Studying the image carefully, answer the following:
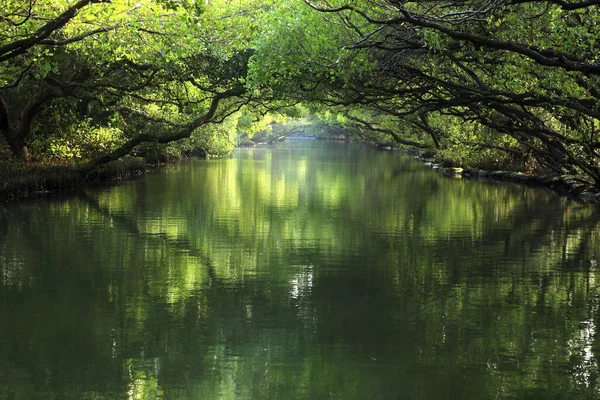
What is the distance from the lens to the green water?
8.08 meters

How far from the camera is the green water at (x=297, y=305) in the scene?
8.08 metres

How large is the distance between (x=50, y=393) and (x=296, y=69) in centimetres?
1881

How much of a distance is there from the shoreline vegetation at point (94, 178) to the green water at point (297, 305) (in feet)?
14.1

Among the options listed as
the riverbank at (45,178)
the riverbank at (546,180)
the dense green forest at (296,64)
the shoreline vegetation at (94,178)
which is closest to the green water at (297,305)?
the riverbank at (45,178)

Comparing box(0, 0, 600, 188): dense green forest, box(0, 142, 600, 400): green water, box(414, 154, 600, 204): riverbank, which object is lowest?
box(0, 142, 600, 400): green water

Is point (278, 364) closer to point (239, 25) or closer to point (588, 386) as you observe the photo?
point (588, 386)

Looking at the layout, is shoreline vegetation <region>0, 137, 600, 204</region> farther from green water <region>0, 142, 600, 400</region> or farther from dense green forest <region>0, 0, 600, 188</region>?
green water <region>0, 142, 600, 400</region>

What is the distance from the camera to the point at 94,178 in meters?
36.2

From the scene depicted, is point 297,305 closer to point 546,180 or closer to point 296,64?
point 296,64

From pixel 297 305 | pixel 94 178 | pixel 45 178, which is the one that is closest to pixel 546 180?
pixel 94 178

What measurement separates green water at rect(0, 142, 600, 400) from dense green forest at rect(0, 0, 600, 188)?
4.01 m

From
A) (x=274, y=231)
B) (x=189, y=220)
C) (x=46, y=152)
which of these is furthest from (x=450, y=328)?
(x=46, y=152)

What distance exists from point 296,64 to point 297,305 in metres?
15.1

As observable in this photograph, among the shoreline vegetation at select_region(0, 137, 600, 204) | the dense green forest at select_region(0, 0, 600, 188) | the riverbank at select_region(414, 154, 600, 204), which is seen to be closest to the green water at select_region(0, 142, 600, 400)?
the dense green forest at select_region(0, 0, 600, 188)
